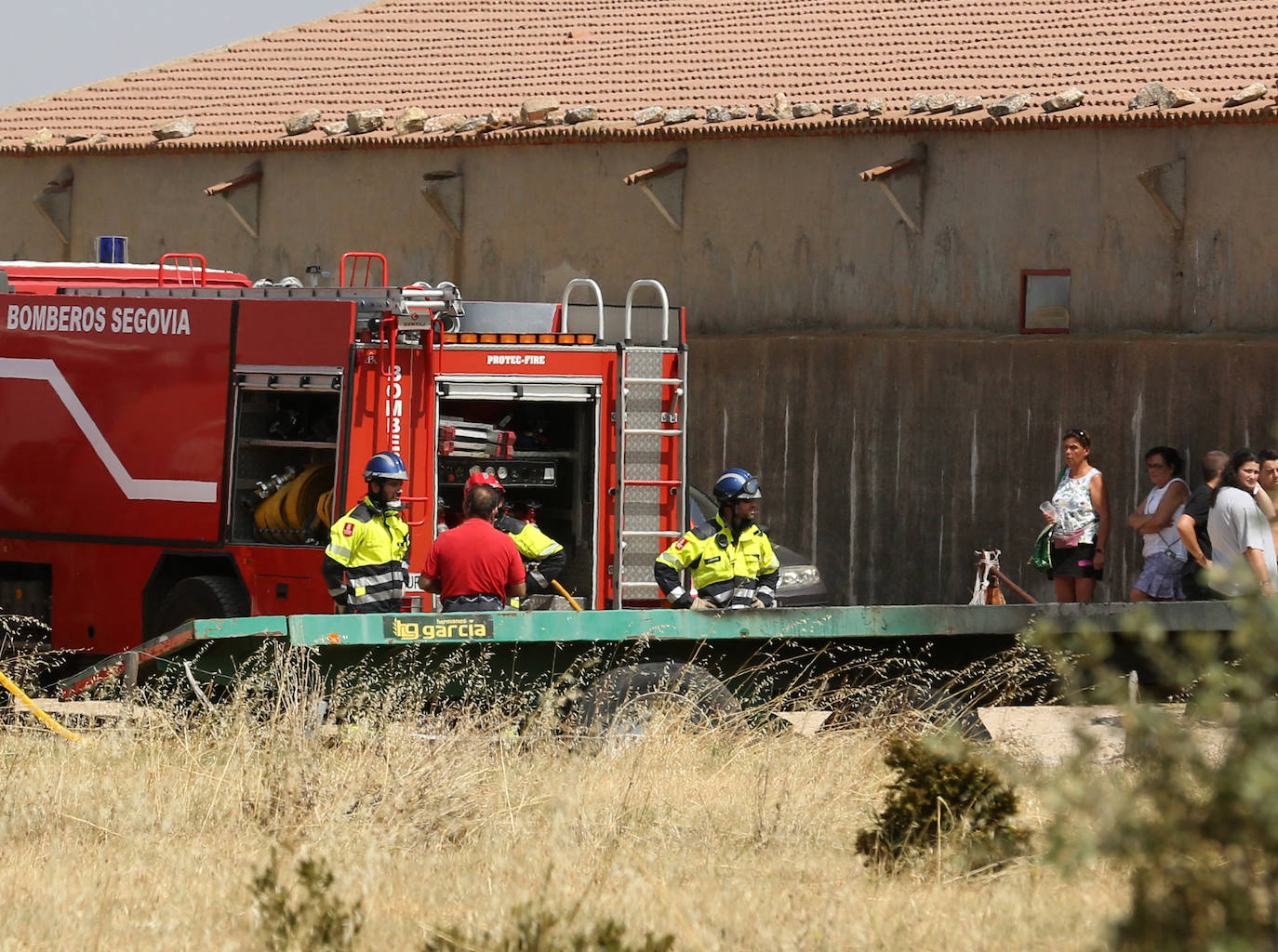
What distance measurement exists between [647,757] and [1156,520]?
5.77m

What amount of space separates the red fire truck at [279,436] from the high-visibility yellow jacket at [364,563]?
90 cm

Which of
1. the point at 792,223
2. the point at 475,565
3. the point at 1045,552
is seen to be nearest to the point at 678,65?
the point at 792,223

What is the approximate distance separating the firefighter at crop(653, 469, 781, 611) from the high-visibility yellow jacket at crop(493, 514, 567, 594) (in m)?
1.09

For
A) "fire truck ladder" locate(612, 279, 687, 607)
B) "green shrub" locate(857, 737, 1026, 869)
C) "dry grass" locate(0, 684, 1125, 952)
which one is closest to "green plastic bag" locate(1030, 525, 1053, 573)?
"fire truck ladder" locate(612, 279, 687, 607)

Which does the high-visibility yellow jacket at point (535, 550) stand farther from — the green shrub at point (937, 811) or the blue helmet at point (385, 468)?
the green shrub at point (937, 811)

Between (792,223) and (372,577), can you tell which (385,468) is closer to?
(372,577)

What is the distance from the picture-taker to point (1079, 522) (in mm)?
13578

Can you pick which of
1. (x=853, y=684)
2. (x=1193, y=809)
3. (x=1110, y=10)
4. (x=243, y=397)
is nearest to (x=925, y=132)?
(x=1110, y=10)

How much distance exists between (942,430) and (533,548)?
7938 millimetres

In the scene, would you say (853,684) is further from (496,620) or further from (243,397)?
(243,397)

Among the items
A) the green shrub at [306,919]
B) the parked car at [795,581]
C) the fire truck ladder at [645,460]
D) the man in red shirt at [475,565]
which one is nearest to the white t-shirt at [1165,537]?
the parked car at [795,581]

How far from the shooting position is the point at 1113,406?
57.9ft

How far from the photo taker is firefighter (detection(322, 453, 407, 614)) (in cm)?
1078

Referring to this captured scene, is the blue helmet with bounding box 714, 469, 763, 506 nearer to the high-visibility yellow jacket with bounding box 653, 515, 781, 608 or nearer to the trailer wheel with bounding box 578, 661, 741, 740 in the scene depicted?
the high-visibility yellow jacket with bounding box 653, 515, 781, 608
